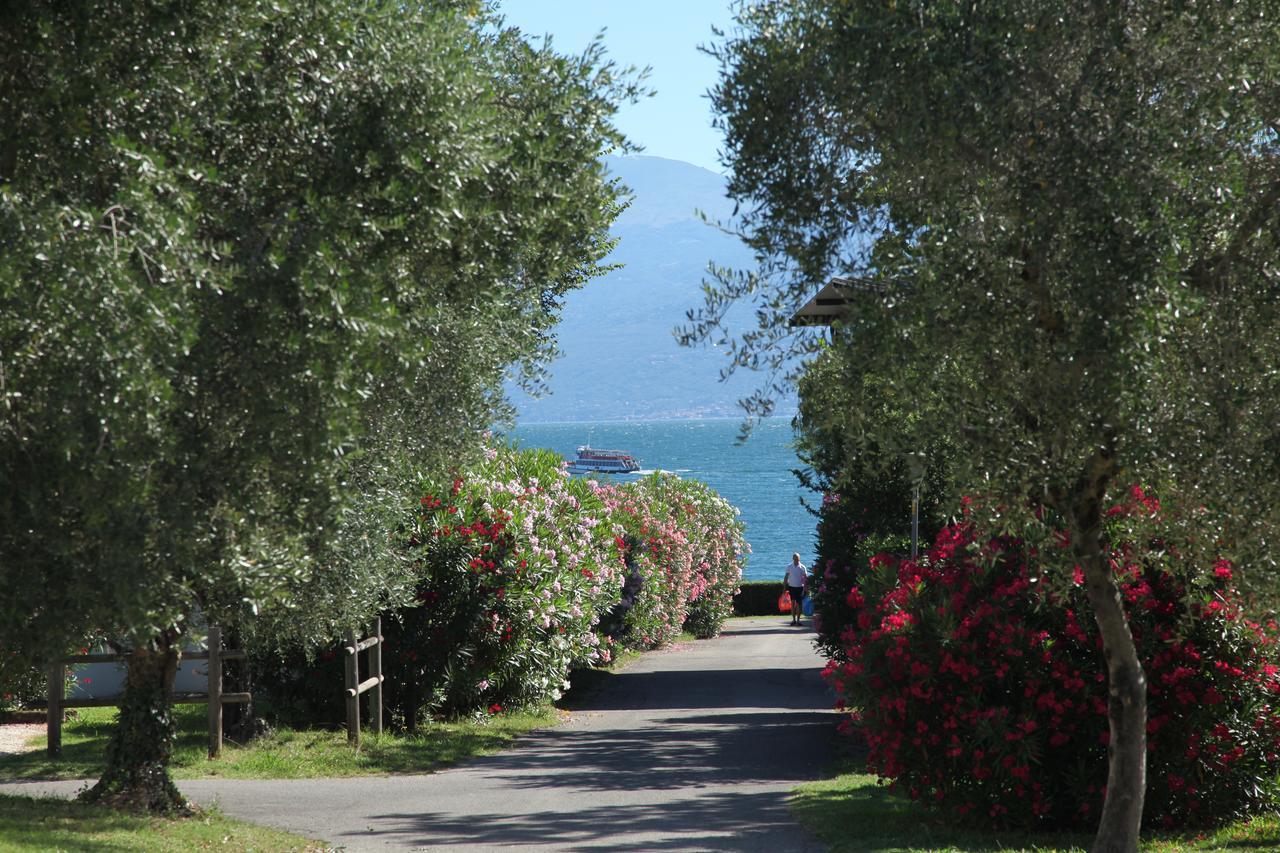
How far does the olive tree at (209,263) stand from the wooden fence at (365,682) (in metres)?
7.12

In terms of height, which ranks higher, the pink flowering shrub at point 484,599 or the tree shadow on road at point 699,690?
the pink flowering shrub at point 484,599

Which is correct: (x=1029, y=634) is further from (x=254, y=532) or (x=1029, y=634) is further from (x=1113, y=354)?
(x=254, y=532)

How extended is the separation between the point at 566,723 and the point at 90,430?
12.9 meters

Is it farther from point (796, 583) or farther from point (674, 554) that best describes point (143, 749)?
point (796, 583)

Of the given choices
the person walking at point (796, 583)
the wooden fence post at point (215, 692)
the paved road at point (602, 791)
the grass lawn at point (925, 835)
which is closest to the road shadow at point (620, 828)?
the paved road at point (602, 791)

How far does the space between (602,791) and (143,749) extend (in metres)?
4.25

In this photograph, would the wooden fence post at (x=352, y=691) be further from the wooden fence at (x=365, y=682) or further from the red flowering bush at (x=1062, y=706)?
the red flowering bush at (x=1062, y=706)

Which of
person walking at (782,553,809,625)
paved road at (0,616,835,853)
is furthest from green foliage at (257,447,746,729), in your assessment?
person walking at (782,553,809,625)

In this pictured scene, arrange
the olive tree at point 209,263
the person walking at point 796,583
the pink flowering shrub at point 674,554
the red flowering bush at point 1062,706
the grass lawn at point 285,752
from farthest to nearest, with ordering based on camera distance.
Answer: the person walking at point 796,583 < the pink flowering shrub at point 674,554 < the grass lawn at point 285,752 < the red flowering bush at point 1062,706 < the olive tree at point 209,263

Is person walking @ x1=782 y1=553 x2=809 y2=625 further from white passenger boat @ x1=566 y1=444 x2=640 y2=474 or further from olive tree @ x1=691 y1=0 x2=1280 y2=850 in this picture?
white passenger boat @ x1=566 y1=444 x2=640 y2=474

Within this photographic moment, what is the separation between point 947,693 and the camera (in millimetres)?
9828

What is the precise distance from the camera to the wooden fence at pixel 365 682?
13.7 meters

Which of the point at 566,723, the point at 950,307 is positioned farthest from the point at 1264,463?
the point at 566,723

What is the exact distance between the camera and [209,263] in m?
5.67
